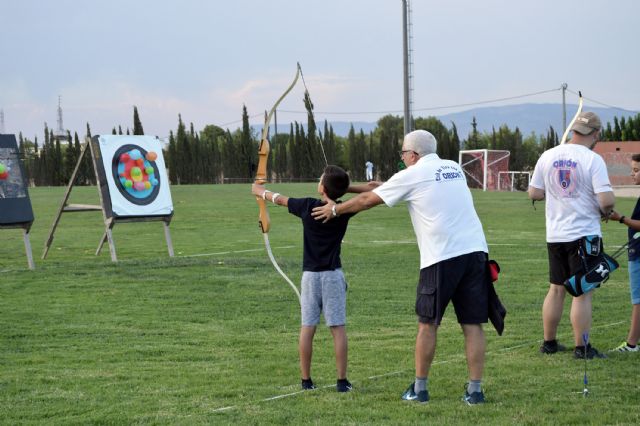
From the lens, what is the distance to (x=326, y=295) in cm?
666

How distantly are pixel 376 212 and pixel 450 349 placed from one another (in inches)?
923

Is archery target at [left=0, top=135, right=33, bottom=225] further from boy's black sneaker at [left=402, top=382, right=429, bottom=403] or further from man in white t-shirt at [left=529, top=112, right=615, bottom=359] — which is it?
boy's black sneaker at [left=402, top=382, right=429, bottom=403]

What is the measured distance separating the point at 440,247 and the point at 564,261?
1940 mm

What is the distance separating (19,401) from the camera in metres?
6.57

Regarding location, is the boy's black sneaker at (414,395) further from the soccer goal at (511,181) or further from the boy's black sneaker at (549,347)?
the soccer goal at (511,181)

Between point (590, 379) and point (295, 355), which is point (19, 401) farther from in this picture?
point (590, 379)

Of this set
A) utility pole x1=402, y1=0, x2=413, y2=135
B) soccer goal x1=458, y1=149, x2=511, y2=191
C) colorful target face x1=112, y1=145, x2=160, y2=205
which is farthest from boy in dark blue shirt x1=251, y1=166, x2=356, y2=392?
soccer goal x1=458, y1=149, x2=511, y2=191

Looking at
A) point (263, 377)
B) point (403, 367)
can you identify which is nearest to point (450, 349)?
point (403, 367)

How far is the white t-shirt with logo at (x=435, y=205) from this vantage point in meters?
6.20

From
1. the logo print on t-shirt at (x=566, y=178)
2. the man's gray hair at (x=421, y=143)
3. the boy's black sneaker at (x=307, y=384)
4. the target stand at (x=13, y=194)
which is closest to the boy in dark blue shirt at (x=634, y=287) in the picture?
the logo print on t-shirt at (x=566, y=178)

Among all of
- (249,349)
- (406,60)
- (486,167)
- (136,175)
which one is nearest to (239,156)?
(486,167)

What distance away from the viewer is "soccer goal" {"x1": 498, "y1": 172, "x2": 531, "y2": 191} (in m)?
58.3

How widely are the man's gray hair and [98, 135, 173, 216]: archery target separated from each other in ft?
35.7

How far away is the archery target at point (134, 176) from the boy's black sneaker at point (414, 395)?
10874 millimetres
